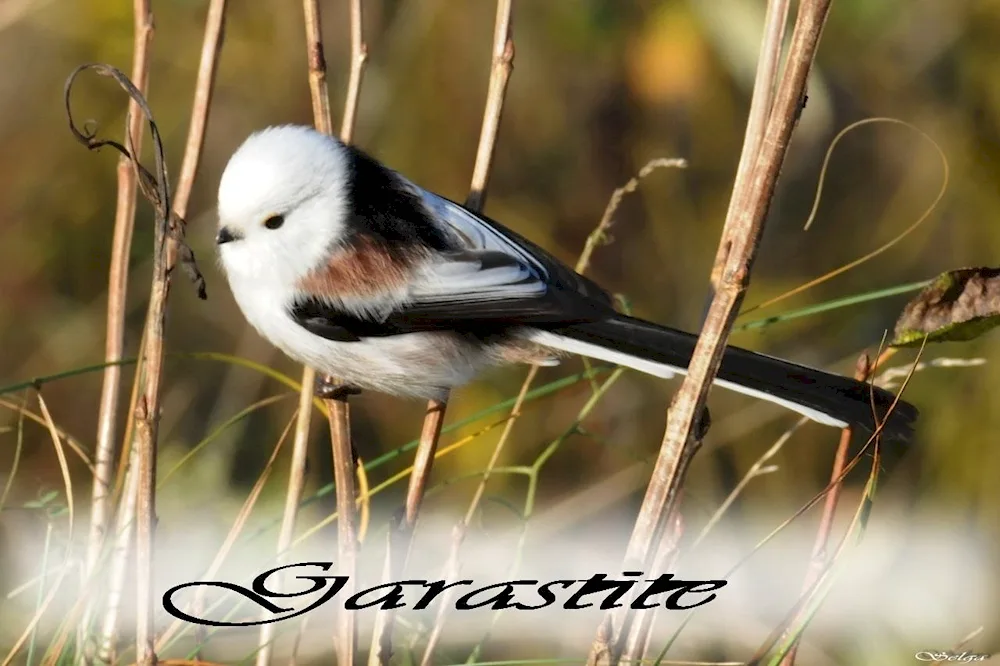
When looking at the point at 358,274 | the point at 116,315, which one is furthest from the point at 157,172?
the point at 358,274

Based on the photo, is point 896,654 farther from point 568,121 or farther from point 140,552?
point 568,121

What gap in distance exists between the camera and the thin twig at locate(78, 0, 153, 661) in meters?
1.40

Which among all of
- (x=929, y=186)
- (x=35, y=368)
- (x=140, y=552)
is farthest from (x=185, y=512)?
(x=929, y=186)

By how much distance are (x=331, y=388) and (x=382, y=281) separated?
0.19m

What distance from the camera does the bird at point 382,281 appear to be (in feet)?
4.97

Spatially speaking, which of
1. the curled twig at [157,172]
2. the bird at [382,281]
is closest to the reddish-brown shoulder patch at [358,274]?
the bird at [382,281]

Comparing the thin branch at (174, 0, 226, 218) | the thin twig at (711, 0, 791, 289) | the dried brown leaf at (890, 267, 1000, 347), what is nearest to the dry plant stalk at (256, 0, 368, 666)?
the thin branch at (174, 0, 226, 218)

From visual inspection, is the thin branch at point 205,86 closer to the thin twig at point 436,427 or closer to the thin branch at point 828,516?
the thin twig at point 436,427

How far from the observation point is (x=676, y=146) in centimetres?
273

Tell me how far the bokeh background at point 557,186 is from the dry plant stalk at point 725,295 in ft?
4.22

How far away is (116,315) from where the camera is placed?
1.49 m

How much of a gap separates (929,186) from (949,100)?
214 millimetres

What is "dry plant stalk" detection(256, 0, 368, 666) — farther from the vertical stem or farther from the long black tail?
the long black tail

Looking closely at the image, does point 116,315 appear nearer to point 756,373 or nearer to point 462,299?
point 462,299
